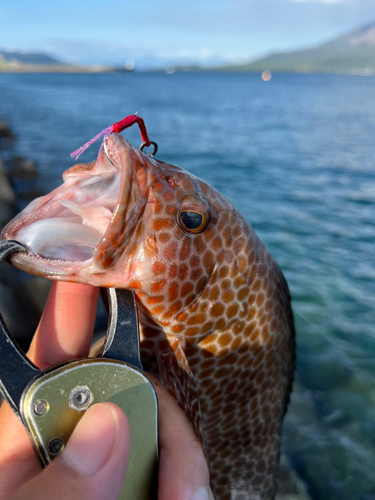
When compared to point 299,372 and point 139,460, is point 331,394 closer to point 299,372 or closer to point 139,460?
point 299,372

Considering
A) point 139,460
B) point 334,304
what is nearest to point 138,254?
point 139,460

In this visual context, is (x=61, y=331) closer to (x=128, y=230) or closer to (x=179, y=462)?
(x=128, y=230)

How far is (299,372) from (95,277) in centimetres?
469

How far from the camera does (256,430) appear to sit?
3.27 metres

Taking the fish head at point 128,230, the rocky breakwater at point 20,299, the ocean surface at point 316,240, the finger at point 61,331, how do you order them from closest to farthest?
1. the finger at point 61,331
2. the fish head at point 128,230
3. the ocean surface at point 316,240
4. the rocky breakwater at point 20,299

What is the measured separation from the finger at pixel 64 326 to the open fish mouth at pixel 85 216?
376 millimetres

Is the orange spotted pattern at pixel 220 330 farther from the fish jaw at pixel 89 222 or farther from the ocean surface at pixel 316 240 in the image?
the ocean surface at pixel 316 240

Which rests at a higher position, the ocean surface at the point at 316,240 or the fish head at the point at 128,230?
the fish head at the point at 128,230

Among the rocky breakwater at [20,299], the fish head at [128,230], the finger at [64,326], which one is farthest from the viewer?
the rocky breakwater at [20,299]

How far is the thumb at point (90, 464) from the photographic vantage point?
1324 millimetres

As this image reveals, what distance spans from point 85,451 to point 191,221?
1.43 m

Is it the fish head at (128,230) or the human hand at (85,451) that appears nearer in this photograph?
the human hand at (85,451)

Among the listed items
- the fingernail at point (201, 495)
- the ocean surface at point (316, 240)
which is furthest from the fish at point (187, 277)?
the ocean surface at point (316, 240)

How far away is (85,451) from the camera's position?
1.46 m
